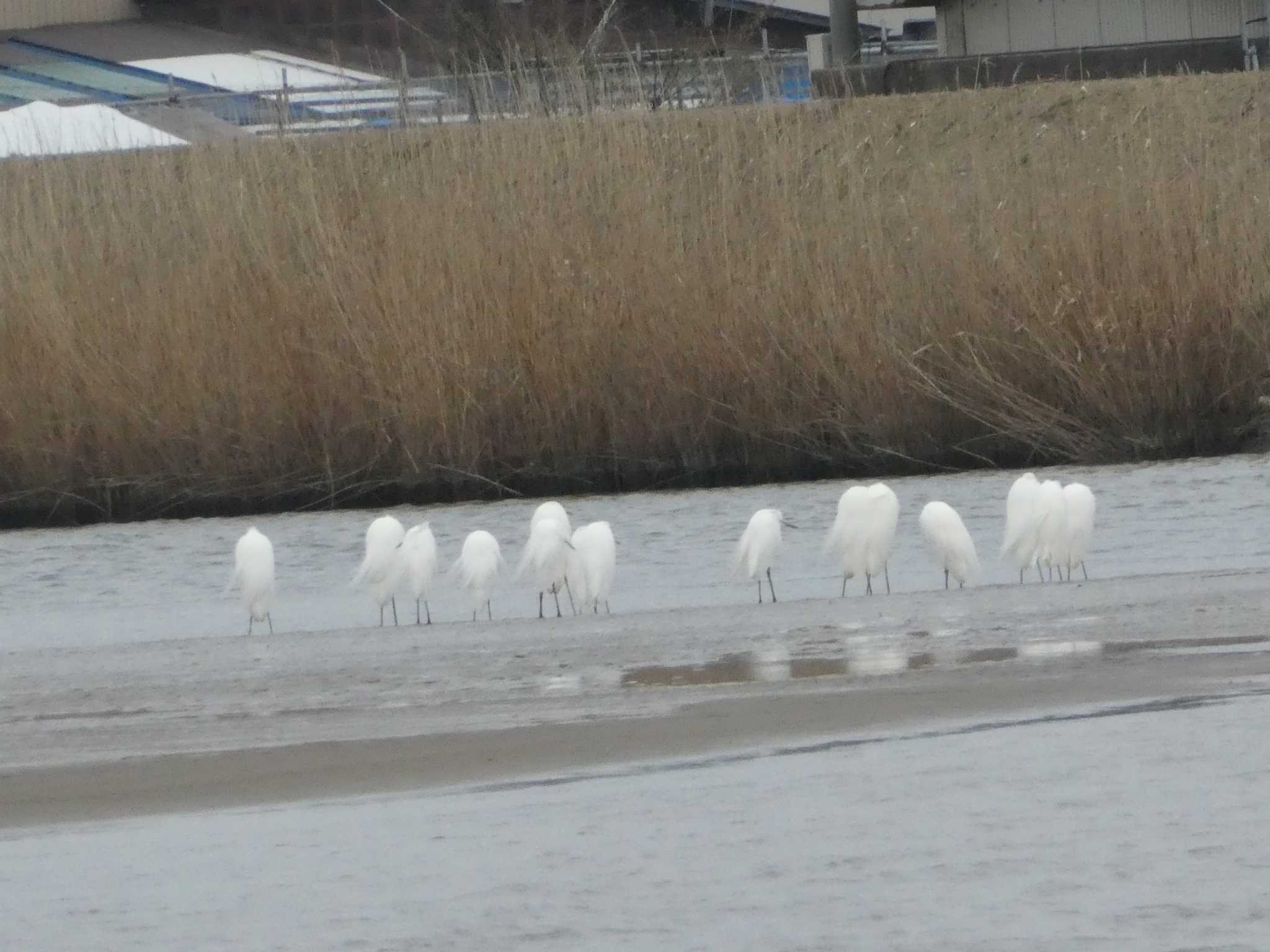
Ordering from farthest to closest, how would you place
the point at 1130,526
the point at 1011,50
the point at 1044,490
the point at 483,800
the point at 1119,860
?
the point at 1011,50, the point at 1130,526, the point at 1044,490, the point at 483,800, the point at 1119,860

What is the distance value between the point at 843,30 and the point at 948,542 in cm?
1728

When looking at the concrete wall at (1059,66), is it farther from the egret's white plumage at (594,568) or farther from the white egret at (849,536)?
the egret's white plumage at (594,568)

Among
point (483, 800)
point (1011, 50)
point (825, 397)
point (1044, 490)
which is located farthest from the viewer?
point (1011, 50)

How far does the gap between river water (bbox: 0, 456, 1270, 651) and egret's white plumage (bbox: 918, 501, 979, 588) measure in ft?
1.51

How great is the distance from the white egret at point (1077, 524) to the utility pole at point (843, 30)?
1653 cm

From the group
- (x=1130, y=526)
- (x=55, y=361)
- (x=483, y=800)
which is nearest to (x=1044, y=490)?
(x=1130, y=526)

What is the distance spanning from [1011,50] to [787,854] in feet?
73.6

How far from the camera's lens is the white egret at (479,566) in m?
9.30

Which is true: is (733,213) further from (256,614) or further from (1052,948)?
(1052,948)

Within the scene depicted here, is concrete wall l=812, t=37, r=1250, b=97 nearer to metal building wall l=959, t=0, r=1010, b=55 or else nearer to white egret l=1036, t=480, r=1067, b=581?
metal building wall l=959, t=0, r=1010, b=55

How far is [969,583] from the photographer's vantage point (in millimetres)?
9539

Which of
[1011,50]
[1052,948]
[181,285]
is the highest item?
[1011,50]

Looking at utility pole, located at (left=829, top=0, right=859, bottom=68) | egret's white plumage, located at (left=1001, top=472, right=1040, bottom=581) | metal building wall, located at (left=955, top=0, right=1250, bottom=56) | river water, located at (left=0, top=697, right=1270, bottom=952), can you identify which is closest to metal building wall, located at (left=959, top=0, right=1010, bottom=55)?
metal building wall, located at (left=955, top=0, right=1250, bottom=56)

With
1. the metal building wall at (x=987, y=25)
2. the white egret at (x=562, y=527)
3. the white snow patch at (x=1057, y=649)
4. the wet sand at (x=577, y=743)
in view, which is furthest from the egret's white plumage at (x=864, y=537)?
the metal building wall at (x=987, y=25)
